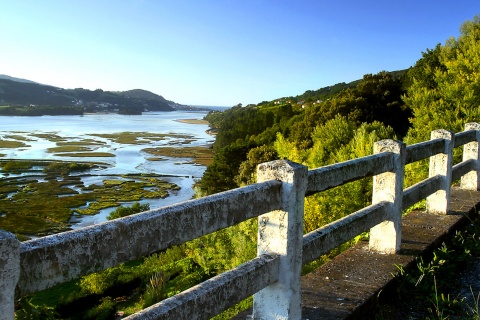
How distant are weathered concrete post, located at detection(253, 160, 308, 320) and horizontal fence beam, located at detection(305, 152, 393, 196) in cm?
33

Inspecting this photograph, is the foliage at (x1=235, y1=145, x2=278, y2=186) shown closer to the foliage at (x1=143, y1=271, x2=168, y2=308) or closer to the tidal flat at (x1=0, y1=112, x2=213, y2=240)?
the tidal flat at (x1=0, y1=112, x2=213, y2=240)

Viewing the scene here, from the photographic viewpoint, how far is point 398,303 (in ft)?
13.5

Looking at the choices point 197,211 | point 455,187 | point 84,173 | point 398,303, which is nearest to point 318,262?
point 455,187

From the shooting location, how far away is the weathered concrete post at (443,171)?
20.6 feet

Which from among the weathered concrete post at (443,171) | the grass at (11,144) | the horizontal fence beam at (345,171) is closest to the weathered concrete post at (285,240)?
the horizontal fence beam at (345,171)

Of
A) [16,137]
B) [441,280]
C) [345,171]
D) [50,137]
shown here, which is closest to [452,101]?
[441,280]

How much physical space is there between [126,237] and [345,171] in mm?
2310

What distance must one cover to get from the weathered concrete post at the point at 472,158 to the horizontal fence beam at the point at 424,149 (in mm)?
1985

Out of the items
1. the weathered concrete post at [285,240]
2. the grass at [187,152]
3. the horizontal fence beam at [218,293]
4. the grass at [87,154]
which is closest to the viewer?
the horizontal fence beam at [218,293]

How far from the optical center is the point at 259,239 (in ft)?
→ 10.3

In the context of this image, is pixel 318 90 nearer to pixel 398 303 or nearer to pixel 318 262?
pixel 318 262

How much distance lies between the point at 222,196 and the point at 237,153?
172 ft

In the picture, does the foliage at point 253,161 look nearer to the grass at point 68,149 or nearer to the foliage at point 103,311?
the foliage at point 103,311

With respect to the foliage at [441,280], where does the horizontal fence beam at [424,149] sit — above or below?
above
